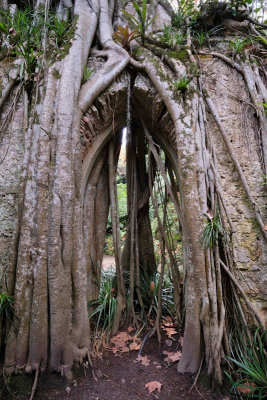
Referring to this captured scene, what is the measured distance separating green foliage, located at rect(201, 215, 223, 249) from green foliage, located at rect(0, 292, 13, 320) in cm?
172

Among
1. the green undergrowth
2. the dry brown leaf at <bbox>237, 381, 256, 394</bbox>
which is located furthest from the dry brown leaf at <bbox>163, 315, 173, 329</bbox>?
the dry brown leaf at <bbox>237, 381, 256, 394</bbox>

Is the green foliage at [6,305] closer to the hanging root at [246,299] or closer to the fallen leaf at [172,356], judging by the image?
the fallen leaf at [172,356]

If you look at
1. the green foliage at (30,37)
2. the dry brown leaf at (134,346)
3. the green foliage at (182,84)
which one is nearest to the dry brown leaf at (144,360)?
the dry brown leaf at (134,346)

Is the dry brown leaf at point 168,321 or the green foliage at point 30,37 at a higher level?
the green foliage at point 30,37

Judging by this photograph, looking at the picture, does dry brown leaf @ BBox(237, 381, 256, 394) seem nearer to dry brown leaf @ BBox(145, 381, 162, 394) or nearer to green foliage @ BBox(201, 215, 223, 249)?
dry brown leaf @ BBox(145, 381, 162, 394)

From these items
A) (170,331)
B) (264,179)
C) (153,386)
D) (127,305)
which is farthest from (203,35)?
(153,386)

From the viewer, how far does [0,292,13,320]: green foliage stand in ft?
5.98

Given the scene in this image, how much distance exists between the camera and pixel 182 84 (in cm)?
231

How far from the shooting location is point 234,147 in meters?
2.54

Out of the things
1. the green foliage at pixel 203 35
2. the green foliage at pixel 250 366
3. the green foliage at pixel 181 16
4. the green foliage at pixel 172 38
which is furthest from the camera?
the green foliage at pixel 181 16

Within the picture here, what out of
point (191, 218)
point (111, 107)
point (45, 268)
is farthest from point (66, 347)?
point (111, 107)

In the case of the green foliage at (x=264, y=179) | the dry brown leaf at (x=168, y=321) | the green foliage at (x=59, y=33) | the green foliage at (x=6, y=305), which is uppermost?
the green foliage at (x=59, y=33)

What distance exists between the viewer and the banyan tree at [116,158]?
1.91m

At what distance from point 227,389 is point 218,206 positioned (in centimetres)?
151
